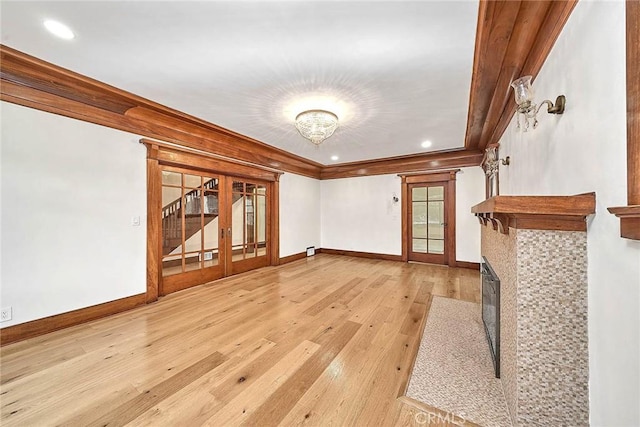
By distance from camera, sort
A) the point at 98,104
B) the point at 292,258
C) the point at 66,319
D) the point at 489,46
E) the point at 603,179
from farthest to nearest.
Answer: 1. the point at 292,258
2. the point at 98,104
3. the point at 66,319
4. the point at 489,46
5. the point at 603,179

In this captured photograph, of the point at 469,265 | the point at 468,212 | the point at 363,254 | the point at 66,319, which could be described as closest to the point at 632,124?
the point at 66,319

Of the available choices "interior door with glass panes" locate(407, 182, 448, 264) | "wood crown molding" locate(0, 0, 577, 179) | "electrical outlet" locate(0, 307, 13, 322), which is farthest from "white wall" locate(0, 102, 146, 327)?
"interior door with glass panes" locate(407, 182, 448, 264)

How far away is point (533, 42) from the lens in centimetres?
181

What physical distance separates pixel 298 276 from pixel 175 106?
3.29 m

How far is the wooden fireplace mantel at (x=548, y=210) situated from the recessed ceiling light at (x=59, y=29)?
10.00 ft

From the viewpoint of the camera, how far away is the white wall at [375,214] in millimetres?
5012

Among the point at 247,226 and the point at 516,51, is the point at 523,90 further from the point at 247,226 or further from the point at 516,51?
the point at 247,226

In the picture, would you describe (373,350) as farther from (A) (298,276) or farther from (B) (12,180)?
(B) (12,180)

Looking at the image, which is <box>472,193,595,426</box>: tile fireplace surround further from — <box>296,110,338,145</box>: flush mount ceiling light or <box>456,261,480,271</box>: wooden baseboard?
<box>456,261,480,271</box>: wooden baseboard

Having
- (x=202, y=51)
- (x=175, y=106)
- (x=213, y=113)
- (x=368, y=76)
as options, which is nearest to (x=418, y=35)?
(x=368, y=76)

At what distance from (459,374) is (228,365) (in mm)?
1797

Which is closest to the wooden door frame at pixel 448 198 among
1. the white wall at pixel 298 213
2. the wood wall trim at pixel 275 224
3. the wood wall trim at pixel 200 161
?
the white wall at pixel 298 213

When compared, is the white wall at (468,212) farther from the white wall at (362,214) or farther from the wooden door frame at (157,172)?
the wooden door frame at (157,172)

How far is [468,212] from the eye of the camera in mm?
5020
